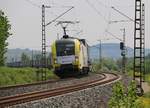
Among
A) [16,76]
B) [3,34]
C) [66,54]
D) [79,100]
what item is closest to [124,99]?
[79,100]

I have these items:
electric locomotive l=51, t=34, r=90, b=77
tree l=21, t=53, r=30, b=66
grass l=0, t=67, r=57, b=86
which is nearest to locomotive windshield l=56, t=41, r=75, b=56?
electric locomotive l=51, t=34, r=90, b=77

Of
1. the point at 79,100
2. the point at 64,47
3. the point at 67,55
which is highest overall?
the point at 64,47

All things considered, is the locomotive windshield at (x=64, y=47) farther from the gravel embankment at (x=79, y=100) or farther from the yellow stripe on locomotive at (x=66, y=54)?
the gravel embankment at (x=79, y=100)

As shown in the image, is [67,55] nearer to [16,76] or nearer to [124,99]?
[16,76]

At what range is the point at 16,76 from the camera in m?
46.8

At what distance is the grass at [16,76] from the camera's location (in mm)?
42906

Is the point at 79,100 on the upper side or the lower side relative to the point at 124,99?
lower

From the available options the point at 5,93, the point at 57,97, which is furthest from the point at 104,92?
the point at 57,97

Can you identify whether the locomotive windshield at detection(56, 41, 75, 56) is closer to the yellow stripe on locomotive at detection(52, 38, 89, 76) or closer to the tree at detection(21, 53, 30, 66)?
the yellow stripe on locomotive at detection(52, 38, 89, 76)

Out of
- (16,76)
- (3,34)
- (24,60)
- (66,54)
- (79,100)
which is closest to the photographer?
(79,100)

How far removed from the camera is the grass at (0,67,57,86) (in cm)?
4291

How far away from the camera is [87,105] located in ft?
69.7

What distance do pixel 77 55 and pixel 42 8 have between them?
6.24 metres

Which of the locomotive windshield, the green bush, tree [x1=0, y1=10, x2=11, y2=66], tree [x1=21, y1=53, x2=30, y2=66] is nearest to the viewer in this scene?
the green bush
